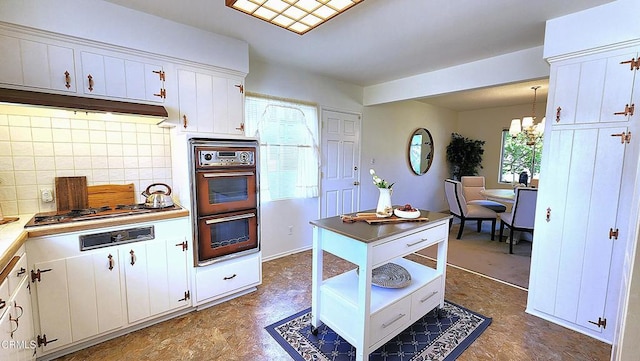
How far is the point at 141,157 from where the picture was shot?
7.98 feet

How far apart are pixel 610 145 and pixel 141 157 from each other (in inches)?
147

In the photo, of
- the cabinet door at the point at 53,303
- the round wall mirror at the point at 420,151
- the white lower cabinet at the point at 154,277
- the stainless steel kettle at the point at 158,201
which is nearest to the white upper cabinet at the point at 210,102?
the stainless steel kettle at the point at 158,201

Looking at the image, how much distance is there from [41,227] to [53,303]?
50cm

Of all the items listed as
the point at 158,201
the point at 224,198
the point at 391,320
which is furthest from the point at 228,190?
the point at 391,320

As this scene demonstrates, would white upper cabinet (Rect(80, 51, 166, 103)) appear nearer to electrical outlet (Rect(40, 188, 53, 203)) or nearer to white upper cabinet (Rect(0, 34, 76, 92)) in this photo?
white upper cabinet (Rect(0, 34, 76, 92))

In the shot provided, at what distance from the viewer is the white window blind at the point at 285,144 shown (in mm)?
3205

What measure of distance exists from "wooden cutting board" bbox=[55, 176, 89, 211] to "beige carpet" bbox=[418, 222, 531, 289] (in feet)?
12.5

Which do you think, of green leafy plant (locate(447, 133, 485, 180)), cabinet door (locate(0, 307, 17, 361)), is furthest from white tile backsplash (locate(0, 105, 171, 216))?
green leafy plant (locate(447, 133, 485, 180))

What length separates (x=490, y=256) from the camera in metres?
3.63

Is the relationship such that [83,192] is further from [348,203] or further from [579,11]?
[579,11]

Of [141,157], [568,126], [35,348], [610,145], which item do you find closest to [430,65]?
[568,126]

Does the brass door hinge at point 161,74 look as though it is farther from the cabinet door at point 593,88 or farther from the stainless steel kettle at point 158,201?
the cabinet door at point 593,88

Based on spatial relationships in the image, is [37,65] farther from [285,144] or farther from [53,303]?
[285,144]

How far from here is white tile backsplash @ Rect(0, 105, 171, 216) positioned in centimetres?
194
